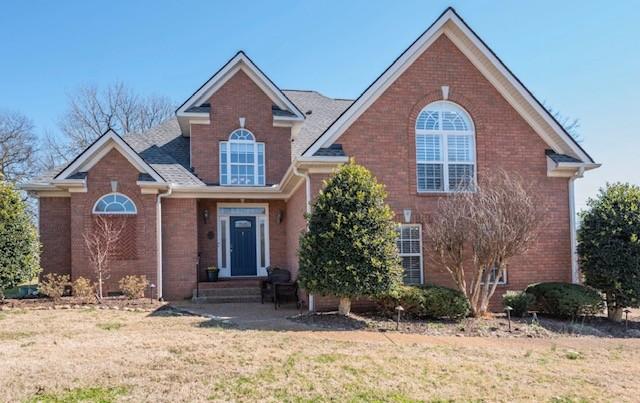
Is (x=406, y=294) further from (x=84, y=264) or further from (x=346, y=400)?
(x=84, y=264)

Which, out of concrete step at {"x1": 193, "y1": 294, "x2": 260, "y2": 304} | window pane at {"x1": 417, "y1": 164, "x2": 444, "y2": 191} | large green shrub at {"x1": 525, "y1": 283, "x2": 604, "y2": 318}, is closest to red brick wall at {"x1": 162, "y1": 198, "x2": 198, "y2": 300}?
concrete step at {"x1": 193, "y1": 294, "x2": 260, "y2": 304}

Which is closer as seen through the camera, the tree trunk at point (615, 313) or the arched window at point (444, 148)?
the tree trunk at point (615, 313)

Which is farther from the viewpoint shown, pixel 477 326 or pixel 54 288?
pixel 54 288

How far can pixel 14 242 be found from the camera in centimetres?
1350

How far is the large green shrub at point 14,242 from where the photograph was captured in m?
13.3

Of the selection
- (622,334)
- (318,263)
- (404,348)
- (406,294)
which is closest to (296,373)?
(404,348)

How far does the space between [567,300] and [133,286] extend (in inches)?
451

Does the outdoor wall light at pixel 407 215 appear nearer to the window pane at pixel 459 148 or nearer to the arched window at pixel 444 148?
the arched window at pixel 444 148

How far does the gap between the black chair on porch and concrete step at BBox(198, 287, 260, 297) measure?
0.38 meters

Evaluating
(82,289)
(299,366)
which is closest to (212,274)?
(82,289)

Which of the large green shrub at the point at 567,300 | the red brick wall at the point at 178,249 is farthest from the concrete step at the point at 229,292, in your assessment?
the large green shrub at the point at 567,300

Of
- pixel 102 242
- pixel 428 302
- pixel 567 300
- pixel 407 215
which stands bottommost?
pixel 567 300

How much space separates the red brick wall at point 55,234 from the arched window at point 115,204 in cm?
207

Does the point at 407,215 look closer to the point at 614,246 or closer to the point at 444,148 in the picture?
the point at 444,148
